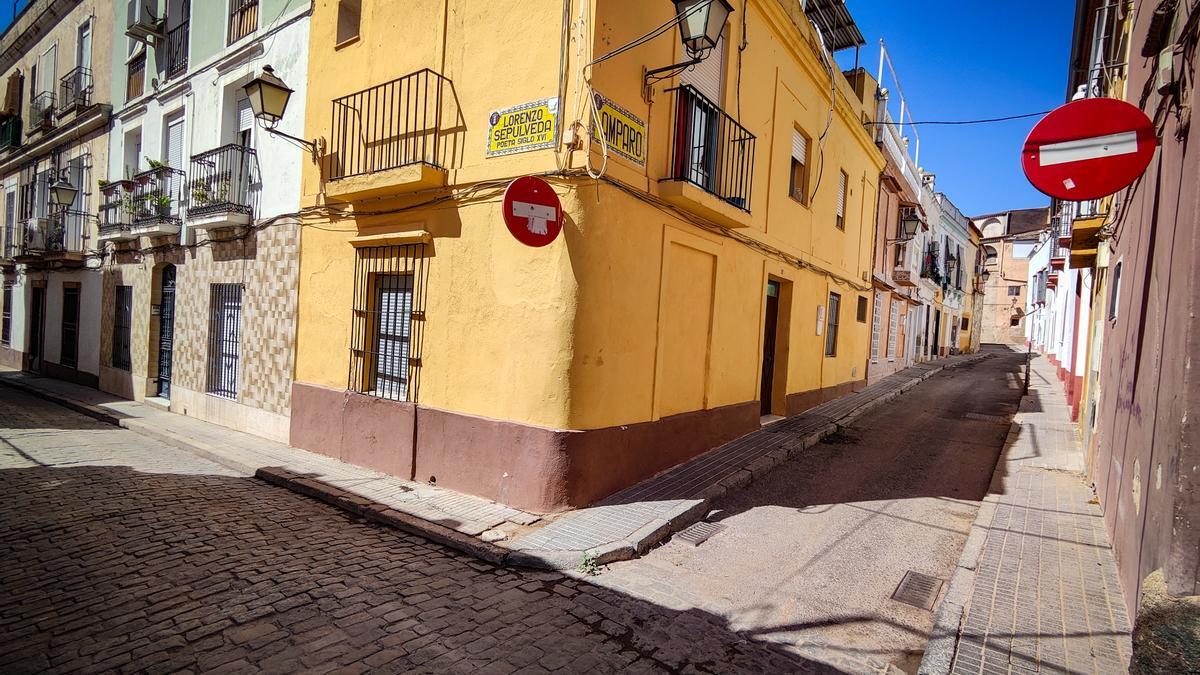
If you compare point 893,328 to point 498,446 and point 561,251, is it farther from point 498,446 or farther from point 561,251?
point 498,446

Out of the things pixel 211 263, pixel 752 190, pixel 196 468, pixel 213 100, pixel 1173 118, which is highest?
pixel 213 100

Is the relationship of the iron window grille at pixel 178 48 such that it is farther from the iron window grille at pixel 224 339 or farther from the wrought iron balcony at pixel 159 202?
the iron window grille at pixel 224 339

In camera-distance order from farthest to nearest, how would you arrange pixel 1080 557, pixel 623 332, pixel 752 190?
pixel 752 190 → pixel 623 332 → pixel 1080 557

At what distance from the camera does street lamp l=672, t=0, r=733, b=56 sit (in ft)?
16.6

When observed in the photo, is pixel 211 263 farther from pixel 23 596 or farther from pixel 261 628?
pixel 261 628

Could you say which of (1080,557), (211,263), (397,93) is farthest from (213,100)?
(1080,557)

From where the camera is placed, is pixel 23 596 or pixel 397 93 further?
pixel 397 93

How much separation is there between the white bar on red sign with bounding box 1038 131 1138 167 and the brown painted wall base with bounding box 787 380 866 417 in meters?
6.56

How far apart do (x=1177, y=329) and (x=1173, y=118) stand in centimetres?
140

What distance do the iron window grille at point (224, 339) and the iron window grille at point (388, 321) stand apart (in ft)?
10.7

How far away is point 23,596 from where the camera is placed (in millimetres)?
3629

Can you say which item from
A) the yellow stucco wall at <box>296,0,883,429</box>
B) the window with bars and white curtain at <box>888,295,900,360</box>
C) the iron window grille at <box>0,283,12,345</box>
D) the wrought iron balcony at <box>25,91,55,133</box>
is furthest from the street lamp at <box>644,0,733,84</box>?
the iron window grille at <box>0,283,12,345</box>

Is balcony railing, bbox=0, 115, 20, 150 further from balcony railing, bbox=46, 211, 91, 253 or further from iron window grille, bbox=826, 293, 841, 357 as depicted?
iron window grille, bbox=826, 293, 841, 357

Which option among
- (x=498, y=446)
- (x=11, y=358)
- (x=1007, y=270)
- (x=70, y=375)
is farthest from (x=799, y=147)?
(x=1007, y=270)
